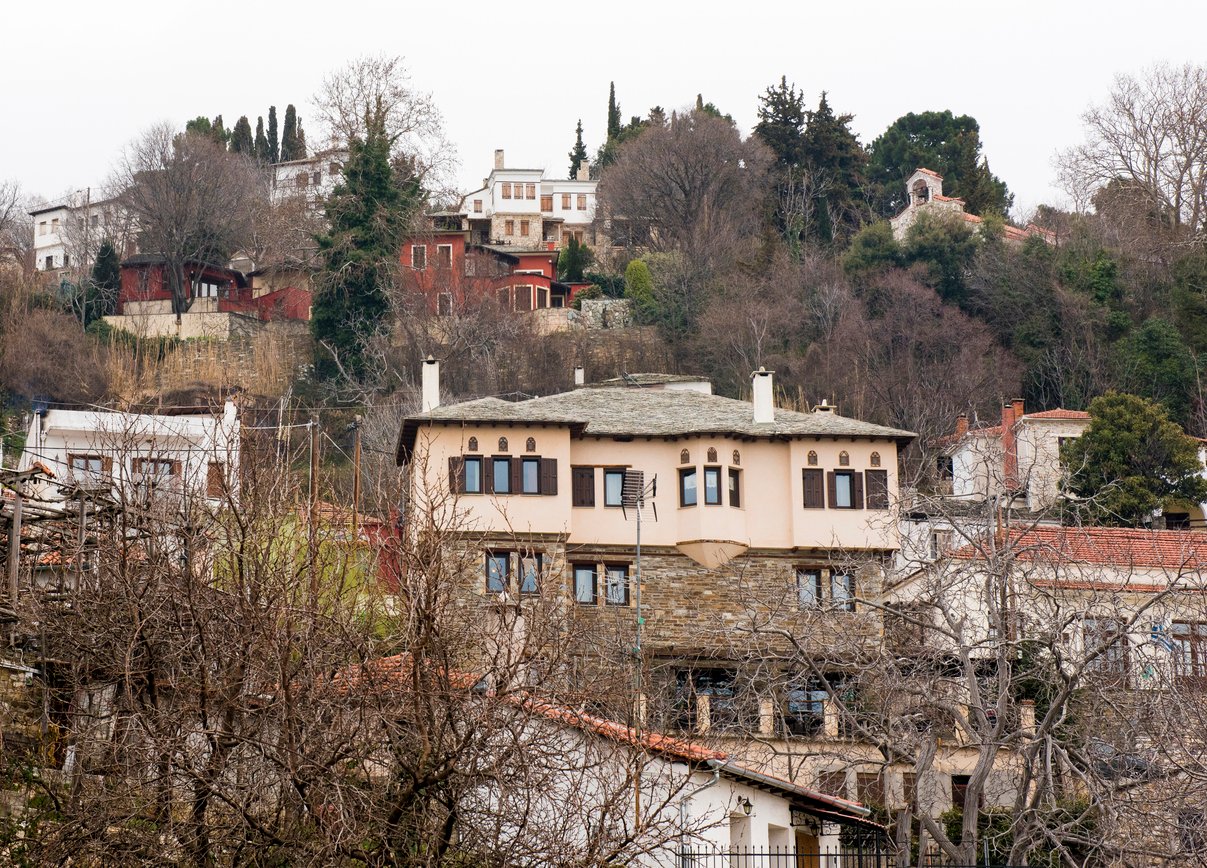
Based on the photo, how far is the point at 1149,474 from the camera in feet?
166

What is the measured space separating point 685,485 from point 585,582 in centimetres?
332

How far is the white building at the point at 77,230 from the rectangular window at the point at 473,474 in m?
44.4

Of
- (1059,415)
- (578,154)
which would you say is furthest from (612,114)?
(1059,415)

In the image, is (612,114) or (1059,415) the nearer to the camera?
(1059,415)

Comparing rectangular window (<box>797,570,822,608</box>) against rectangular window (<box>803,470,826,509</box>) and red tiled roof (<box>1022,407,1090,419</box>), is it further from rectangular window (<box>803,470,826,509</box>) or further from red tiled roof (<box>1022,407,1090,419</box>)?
red tiled roof (<box>1022,407,1090,419</box>)

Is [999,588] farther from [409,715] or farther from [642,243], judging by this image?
[642,243]

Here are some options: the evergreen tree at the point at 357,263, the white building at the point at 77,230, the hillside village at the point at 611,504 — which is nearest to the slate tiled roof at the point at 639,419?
the hillside village at the point at 611,504

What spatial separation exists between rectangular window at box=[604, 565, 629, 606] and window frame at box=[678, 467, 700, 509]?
2.13 metres

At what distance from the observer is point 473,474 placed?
136 ft

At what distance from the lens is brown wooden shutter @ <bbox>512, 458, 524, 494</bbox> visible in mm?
41562

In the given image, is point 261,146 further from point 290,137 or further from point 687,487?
point 687,487

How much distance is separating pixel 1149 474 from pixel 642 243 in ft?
117

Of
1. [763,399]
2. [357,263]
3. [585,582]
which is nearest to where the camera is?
[585,582]

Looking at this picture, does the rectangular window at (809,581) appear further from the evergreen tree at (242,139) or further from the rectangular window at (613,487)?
the evergreen tree at (242,139)
